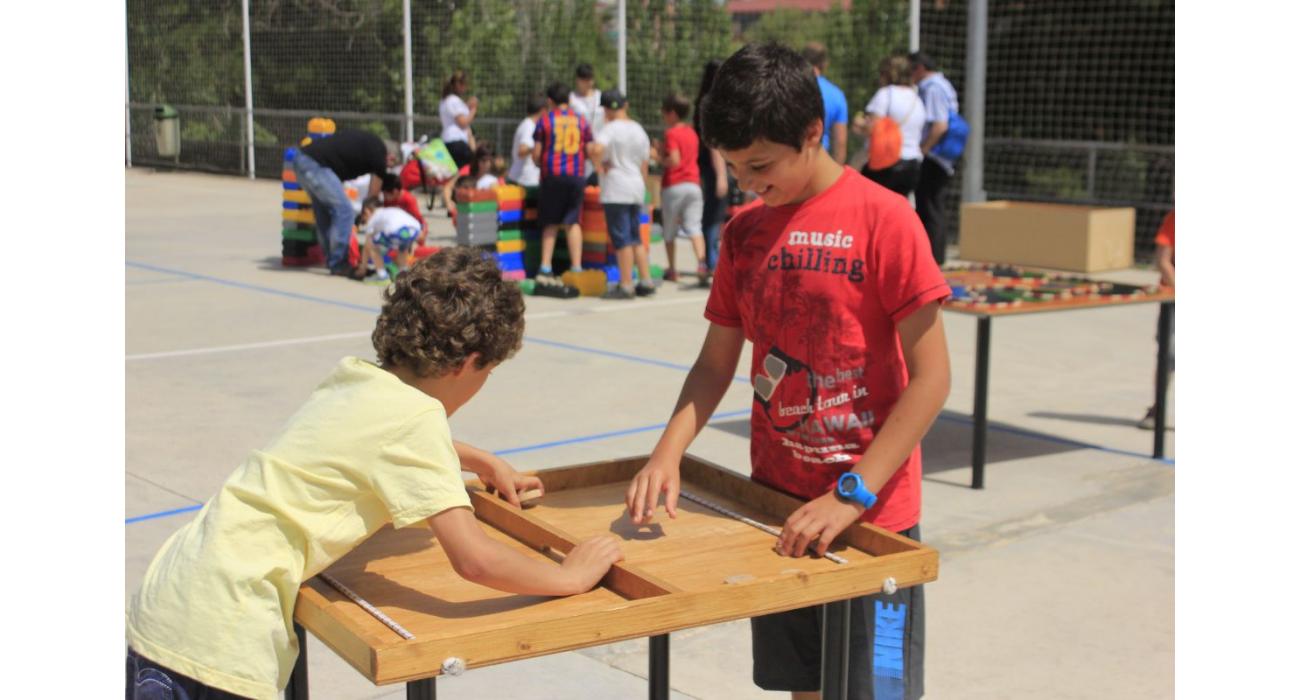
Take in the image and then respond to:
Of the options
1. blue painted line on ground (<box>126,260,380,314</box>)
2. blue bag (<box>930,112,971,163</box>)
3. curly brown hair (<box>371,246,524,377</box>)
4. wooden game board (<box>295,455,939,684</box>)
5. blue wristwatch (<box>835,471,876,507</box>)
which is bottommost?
blue painted line on ground (<box>126,260,380,314</box>)

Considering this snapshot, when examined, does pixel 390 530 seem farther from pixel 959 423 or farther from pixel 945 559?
pixel 959 423

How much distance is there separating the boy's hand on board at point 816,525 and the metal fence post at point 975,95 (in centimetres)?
1225

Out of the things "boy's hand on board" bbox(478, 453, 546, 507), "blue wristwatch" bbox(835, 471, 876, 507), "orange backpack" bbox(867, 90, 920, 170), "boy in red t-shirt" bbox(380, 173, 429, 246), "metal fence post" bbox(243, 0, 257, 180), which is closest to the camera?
"blue wristwatch" bbox(835, 471, 876, 507)

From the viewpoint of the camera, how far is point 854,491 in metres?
2.45

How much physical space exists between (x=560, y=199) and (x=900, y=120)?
2838mm

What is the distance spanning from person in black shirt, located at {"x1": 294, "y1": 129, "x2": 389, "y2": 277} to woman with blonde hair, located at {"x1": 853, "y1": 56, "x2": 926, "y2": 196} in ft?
13.5

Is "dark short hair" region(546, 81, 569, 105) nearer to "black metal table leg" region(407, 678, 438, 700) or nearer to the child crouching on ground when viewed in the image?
the child crouching on ground

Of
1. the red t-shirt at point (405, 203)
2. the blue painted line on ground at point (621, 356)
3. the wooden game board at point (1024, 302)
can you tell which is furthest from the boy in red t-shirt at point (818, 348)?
the red t-shirt at point (405, 203)

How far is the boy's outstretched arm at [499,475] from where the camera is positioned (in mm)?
2680

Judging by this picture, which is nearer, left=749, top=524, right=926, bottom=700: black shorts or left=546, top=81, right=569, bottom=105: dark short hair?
left=749, top=524, right=926, bottom=700: black shorts

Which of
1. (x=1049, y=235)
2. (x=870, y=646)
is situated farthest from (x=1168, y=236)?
(x=1049, y=235)

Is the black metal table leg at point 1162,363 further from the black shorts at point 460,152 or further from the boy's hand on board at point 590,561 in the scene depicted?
the black shorts at point 460,152

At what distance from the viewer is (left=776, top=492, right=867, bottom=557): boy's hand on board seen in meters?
2.37

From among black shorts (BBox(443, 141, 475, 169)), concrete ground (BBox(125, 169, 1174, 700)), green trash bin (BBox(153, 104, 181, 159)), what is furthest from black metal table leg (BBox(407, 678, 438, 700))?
green trash bin (BBox(153, 104, 181, 159))
